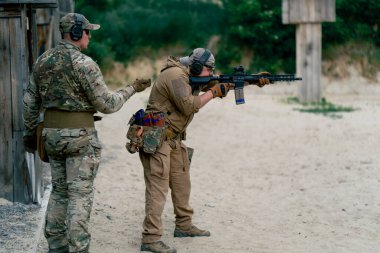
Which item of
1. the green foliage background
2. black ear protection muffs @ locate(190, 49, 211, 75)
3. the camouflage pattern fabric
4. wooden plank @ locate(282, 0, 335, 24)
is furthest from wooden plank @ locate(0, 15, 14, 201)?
the green foliage background

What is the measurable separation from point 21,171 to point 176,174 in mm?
1950

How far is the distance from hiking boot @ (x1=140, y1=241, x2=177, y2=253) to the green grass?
9.39 m

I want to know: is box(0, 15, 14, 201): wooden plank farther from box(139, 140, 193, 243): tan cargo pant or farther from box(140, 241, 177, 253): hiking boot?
box(140, 241, 177, 253): hiking boot

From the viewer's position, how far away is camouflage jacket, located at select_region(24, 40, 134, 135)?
5.39 m

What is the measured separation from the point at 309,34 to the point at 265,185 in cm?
864

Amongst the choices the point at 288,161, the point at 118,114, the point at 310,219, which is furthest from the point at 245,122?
the point at 310,219

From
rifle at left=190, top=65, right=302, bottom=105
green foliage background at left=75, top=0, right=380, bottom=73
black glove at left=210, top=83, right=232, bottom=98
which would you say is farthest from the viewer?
green foliage background at left=75, top=0, right=380, bottom=73

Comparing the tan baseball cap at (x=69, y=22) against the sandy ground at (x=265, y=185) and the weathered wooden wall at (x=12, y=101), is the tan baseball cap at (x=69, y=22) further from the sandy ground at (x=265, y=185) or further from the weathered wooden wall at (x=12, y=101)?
the weathered wooden wall at (x=12, y=101)

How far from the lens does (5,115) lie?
7.48 meters

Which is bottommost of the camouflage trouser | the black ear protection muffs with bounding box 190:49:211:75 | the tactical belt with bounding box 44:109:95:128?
the camouflage trouser

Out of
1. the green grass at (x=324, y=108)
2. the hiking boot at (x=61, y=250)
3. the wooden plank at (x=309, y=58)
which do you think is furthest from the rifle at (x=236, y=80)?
the wooden plank at (x=309, y=58)

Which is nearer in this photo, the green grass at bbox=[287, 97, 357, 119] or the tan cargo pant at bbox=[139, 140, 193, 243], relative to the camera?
the tan cargo pant at bbox=[139, 140, 193, 243]

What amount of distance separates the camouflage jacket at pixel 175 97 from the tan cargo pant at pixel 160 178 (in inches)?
8.6

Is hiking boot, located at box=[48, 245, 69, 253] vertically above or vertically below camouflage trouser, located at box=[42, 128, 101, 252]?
below
